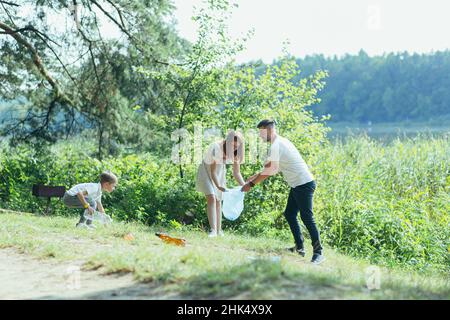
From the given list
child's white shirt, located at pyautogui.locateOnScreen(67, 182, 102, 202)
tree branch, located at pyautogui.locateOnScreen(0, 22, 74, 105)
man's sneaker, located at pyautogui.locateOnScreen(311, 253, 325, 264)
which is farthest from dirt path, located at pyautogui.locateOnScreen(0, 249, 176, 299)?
tree branch, located at pyautogui.locateOnScreen(0, 22, 74, 105)

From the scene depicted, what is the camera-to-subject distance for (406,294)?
5555mm

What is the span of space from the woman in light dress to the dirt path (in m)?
3.00

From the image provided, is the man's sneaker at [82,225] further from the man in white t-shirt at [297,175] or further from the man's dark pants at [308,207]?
the man's dark pants at [308,207]

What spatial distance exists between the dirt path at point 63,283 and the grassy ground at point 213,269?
13 cm

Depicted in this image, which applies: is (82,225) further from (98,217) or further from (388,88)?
(388,88)

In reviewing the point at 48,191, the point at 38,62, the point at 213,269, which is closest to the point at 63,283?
the point at 213,269

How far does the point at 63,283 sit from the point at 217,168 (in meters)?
3.86

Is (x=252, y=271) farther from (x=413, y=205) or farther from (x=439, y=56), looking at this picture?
(x=439, y=56)

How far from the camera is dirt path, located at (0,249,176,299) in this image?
568 cm

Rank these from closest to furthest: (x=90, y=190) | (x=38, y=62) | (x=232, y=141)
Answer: (x=232, y=141)
(x=90, y=190)
(x=38, y=62)

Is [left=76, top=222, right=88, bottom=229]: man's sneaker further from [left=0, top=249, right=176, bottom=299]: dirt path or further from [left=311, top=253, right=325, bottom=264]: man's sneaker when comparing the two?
[left=311, top=253, right=325, bottom=264]: man's sneaker

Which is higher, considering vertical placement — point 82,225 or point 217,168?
point 217,168

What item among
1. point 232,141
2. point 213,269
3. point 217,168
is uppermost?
point 232,141

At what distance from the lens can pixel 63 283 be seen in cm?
629
